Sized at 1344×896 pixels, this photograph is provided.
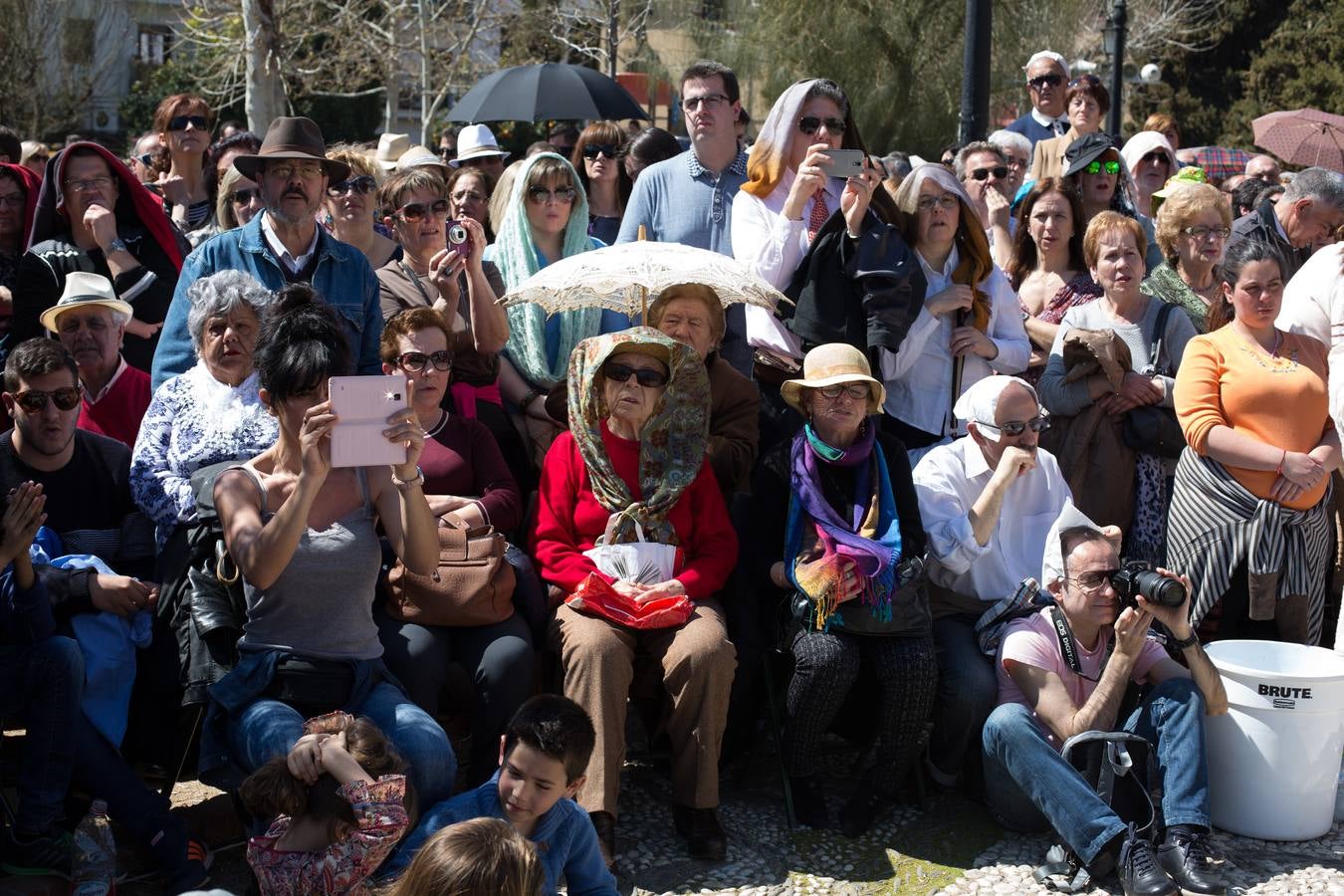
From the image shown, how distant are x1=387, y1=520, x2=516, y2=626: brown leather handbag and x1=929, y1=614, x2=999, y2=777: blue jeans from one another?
145 cm

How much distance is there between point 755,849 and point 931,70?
19566mm

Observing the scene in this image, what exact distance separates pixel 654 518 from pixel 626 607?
0.35 meters

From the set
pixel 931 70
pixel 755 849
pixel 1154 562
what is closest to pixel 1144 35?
pixel 931 70

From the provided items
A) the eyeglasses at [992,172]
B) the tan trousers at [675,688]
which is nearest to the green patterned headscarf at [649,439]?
the tan trousers at [675,688]

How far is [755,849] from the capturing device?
167 inches


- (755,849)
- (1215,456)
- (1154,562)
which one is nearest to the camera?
(755,849)

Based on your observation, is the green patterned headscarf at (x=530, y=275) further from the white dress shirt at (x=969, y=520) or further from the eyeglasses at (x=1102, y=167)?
the eyeglasses at (x=1102, y=167)

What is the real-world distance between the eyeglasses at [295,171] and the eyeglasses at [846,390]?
6.66 ft

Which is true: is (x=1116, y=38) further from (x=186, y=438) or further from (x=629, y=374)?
(x=186, y=438)

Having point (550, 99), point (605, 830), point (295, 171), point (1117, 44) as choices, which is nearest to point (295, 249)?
point (295, 171)

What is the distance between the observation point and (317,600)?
3865mm

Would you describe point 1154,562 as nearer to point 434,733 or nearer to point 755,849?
point 755,849

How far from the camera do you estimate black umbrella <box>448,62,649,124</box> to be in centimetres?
1102

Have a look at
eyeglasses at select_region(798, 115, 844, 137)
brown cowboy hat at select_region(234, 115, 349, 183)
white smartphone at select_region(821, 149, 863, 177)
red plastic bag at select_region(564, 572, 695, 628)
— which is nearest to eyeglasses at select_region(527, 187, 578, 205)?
brown cowboy hat at select_region(234, 115, 349, 183)
